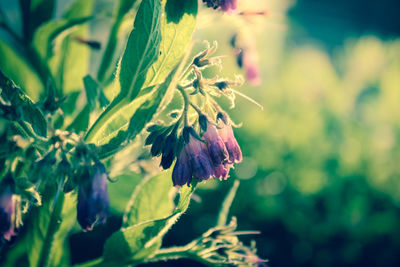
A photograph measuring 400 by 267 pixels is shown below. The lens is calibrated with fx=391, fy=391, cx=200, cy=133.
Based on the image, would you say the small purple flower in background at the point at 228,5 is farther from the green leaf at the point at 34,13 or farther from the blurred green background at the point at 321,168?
the blurred green background at the point at 321,168

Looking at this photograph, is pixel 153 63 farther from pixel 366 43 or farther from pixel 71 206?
pixel 366 43

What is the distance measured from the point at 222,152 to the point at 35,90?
27.1 inches

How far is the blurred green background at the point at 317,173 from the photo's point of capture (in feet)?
9.21

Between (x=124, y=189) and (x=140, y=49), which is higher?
(x=140, y=49)

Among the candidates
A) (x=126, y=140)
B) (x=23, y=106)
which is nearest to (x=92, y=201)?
(x=126, y=140)

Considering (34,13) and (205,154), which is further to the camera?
(34,13)

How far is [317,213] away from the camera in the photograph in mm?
2904

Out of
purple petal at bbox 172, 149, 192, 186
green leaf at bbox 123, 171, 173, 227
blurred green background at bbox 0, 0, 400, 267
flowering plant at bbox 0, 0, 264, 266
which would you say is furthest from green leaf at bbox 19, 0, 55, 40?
blurred green background at bbox 0, 0, 400, 267

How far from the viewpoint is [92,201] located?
2.37 feet

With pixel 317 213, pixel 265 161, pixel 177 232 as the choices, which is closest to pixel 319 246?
pixel 317 213

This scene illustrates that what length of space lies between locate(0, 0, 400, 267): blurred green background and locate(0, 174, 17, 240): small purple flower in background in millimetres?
1850

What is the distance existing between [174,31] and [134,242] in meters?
0.51

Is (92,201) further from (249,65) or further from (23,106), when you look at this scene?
(249,65)

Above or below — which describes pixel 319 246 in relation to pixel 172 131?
below
